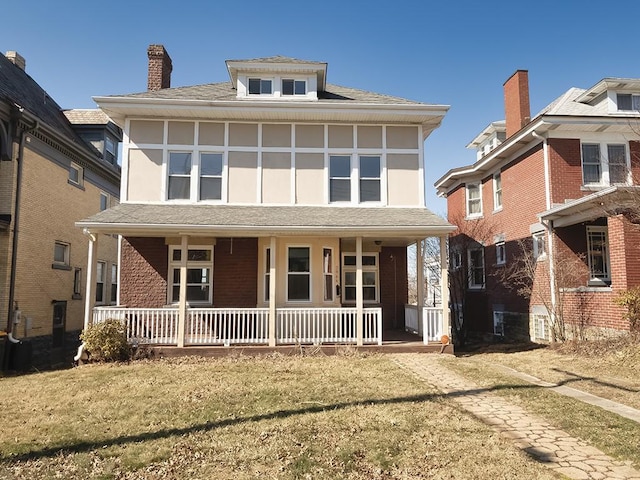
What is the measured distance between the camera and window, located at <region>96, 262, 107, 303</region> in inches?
780

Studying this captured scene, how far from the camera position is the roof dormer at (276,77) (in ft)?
46.1

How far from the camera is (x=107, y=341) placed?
10992 millimetres

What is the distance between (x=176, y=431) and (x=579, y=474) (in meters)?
4.73

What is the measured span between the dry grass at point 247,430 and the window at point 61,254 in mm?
8735

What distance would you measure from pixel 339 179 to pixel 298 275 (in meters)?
3.20

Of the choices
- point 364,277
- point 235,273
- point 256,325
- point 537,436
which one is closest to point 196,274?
point 235,273

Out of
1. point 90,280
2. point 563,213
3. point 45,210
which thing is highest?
point 45,210

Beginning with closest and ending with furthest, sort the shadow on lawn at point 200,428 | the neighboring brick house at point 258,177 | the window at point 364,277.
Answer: the shadow on lawn at point 200,428
the neighboring brick house at point 258,177
the window at point 364,277

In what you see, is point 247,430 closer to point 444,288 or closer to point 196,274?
point 444,288

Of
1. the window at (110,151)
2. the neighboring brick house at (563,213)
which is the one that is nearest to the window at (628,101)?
the neighboring brick house at (563,213)

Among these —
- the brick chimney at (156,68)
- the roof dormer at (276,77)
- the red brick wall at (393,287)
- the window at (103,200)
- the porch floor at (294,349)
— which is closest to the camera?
the porch floor at (294,349)

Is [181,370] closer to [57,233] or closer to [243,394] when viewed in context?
[243,394]

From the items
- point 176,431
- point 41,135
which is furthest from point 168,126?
point 176,431

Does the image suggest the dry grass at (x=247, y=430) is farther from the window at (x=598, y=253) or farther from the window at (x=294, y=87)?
the window at (x=294, y=87)
